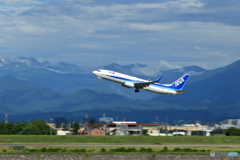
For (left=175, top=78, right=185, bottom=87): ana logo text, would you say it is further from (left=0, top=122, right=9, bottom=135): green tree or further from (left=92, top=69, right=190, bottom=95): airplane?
(left=0, top=122, right=9, bottom=135): green tree

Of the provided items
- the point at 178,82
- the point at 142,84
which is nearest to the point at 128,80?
the point at 142,84

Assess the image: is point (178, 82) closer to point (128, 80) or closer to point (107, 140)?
point (128, 80)

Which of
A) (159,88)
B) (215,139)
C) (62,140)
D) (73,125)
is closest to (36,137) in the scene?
(62,140)

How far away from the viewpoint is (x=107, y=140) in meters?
87.2

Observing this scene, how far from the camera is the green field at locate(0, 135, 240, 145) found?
8400cm

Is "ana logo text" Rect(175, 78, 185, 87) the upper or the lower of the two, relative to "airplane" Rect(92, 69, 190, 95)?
upper

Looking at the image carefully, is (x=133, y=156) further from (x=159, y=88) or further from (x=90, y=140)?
(x=159, y=88)

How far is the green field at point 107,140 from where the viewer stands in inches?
3307

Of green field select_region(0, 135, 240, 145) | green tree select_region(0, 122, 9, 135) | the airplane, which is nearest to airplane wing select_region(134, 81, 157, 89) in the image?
the airplane

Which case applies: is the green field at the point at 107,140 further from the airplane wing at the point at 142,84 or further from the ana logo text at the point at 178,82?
the ana logo text at the point at 178,82

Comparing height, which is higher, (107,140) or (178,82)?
(178,82)

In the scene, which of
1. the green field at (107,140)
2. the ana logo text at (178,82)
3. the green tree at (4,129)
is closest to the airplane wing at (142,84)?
the ana logo text at (178,82)

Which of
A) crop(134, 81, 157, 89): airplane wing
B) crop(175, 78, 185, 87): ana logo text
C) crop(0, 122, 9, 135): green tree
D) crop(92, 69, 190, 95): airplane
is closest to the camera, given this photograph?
crop(92, 69, 190, 95): airplane

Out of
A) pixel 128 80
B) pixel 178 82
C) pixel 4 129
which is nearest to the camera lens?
pixel 128 80
